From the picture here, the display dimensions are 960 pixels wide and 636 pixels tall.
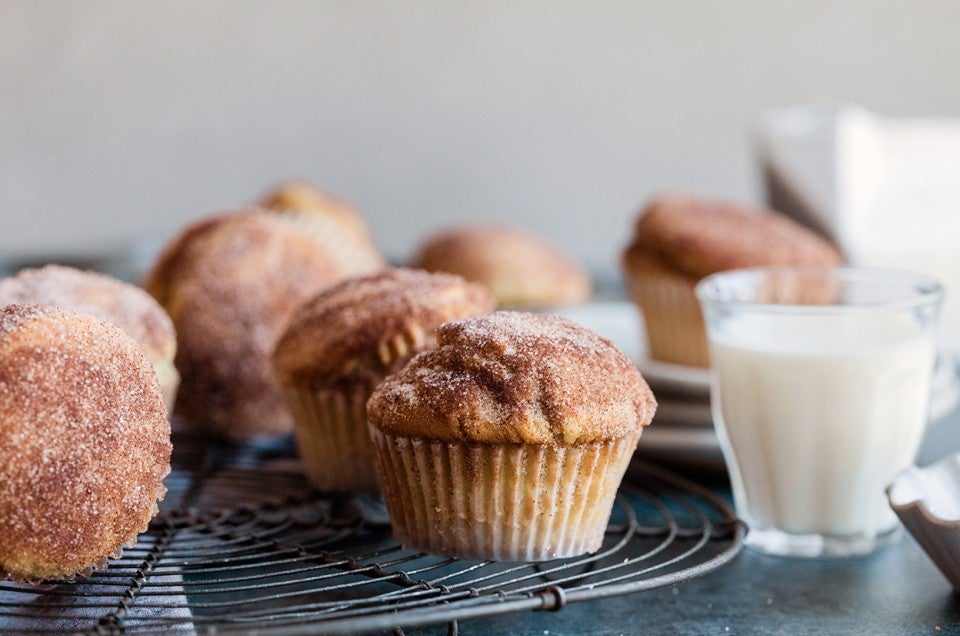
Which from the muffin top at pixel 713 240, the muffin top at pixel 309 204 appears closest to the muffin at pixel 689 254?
the muffin top at pixel 713 240

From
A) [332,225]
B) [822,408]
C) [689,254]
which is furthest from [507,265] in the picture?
[822,408]

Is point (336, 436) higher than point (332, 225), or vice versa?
point (332, 225)

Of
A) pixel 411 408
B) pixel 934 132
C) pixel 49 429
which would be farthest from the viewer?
pixel 934 132

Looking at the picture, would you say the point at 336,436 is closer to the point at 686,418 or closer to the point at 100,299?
the point at 100,299

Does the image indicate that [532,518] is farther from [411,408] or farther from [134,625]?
[134,625]

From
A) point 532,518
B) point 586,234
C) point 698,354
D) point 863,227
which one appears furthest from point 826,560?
point 586,234

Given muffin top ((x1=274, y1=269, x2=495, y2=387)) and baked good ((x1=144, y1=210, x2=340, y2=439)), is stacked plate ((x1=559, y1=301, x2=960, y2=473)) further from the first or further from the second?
baked good ((x1=144, y1=210, x2=340, y2=439))

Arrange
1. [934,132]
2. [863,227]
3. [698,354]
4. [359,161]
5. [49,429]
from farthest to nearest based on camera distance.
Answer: [359,161], [934,132], [863,227], [698,354], [49,429]

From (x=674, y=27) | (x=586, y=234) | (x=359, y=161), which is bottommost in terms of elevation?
(x=586, y=234)
